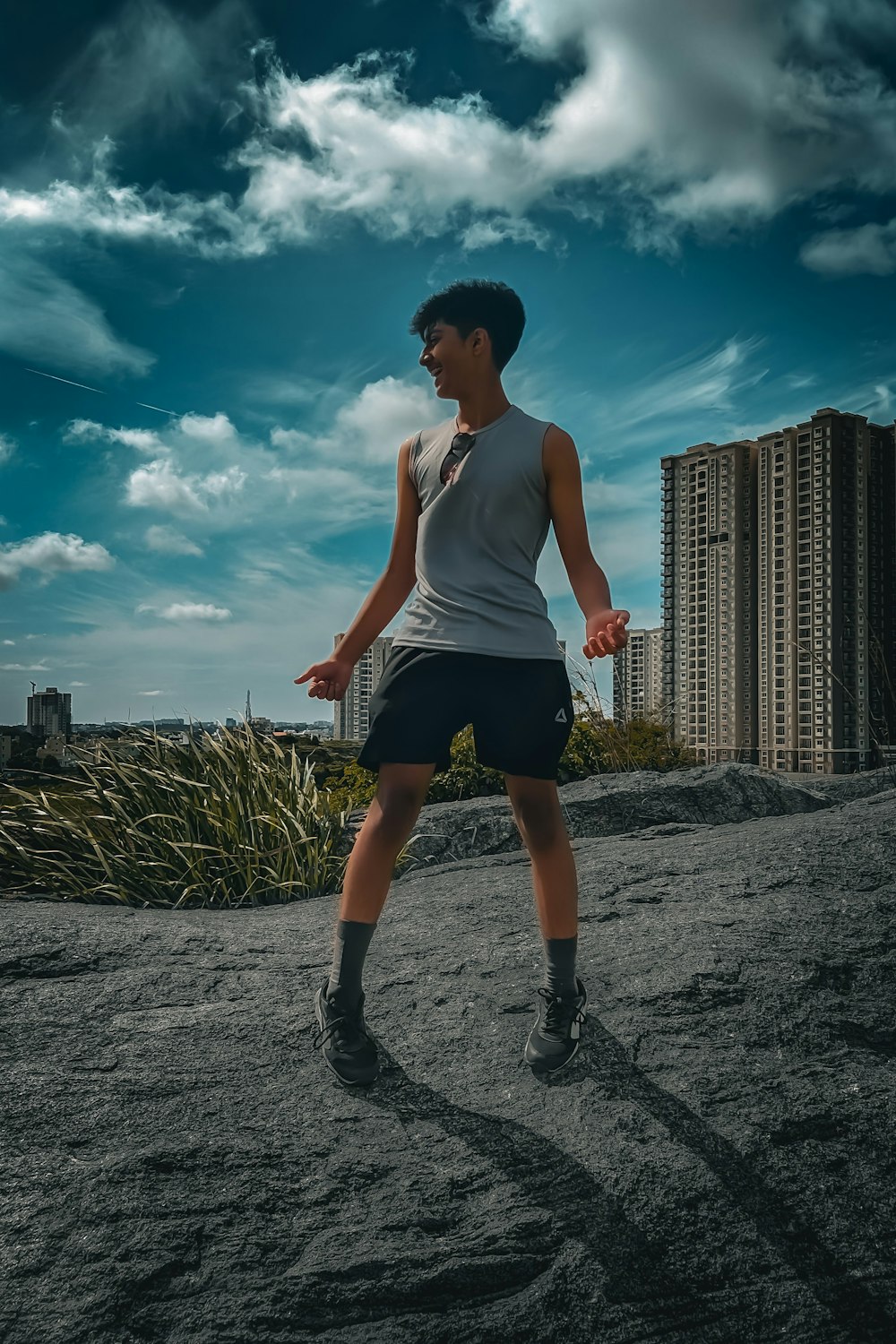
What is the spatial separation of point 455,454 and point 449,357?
0.27 meters

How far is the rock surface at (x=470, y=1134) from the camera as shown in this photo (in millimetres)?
2021

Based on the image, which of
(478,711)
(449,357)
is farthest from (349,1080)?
(449,357)

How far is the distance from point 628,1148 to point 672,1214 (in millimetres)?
179

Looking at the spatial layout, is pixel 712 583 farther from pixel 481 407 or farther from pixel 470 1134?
pixel 470 1134

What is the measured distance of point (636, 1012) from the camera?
272 centimetres

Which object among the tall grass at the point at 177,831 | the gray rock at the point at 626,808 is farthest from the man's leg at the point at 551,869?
the gray rock at the point at 626,808

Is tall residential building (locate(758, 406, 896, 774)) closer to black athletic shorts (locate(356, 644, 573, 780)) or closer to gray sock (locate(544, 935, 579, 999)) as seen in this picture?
gray sock (locate(544, 935, 579, 999))

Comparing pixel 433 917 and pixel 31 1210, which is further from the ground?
pixel 433 917

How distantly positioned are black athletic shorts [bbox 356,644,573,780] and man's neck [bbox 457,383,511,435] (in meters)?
0.68

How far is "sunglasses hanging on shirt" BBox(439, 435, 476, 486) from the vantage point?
8.32ft

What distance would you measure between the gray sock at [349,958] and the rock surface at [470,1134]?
0.95ft

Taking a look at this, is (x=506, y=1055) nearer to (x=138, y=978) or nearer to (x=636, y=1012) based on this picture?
(x=636, y=1012)

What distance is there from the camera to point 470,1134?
2.35 m

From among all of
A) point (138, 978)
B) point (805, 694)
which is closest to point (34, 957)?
point (138, 978)
